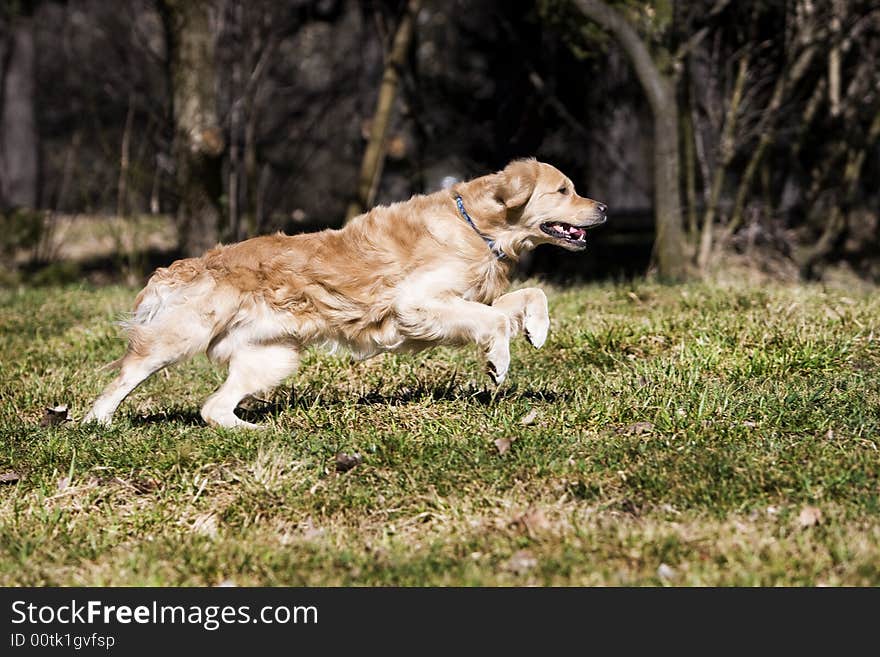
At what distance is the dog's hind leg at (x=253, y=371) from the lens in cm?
573

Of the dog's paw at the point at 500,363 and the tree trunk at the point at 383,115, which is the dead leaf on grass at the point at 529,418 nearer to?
the dog's paw at the point at 500,363

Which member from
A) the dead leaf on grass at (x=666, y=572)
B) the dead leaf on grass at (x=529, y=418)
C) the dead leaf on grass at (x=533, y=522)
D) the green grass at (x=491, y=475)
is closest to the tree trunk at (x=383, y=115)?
the green grass at (x=491, y=475)

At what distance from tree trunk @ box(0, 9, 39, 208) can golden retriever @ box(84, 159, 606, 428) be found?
1494 cm

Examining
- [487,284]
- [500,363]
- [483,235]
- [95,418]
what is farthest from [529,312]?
[95,418]

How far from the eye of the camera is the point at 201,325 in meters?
5.56

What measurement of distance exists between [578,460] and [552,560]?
797 mm

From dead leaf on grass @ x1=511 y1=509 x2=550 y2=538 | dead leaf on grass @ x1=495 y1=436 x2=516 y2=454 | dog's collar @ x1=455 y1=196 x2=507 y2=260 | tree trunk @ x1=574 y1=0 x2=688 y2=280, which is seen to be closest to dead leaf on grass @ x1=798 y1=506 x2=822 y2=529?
dead leaf on grass @ x1=511 y1=509 x2=550 y2=538

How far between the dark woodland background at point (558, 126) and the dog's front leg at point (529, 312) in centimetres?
474

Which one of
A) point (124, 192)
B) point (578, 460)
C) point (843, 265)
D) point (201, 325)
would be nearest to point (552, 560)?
point (578, 460)

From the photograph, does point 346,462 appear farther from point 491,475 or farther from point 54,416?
point 54,416

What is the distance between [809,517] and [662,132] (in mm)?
6529

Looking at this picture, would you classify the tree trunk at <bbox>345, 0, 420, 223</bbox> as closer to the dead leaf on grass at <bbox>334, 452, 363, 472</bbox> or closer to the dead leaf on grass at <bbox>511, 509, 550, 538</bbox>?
the dead leaf on grass at <bbox>334, 452, 363, 472</bbox>

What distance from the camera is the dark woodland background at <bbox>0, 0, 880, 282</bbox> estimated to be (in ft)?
36.1

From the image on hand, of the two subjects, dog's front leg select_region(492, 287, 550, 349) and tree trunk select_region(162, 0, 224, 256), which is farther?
tree trunk select_region(162, 0, 224, 256)
